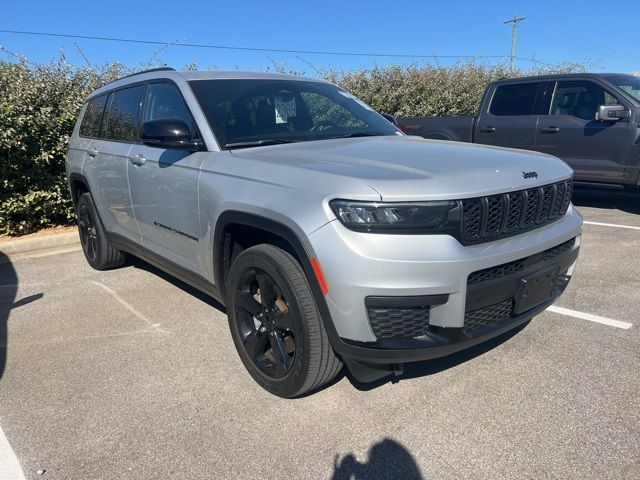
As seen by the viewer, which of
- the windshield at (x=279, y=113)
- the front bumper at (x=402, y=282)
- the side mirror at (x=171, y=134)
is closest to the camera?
the front bumper at (x=402, y=282)

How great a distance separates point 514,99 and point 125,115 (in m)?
6.25

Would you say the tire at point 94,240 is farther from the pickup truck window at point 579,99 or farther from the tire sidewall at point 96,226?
the pickup truck window at point 579,99

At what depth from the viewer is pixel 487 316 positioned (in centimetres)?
258

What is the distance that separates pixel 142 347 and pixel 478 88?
12.4 m

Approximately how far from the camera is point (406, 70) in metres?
13.4

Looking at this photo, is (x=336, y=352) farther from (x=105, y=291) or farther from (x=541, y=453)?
(x=105, y=291)

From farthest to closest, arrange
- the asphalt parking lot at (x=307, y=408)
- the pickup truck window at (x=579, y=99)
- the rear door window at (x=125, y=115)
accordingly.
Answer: the pickup truck window at (x=579, y=99) → the rear door window at (x=125, y=115) → the asphalt parking lot at (x=307, y=408)

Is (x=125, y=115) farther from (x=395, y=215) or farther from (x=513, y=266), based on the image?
(x=513, y=266)

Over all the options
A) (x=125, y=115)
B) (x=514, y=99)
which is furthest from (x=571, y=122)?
(x=125, y=115)

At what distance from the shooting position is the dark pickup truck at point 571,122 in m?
7.16

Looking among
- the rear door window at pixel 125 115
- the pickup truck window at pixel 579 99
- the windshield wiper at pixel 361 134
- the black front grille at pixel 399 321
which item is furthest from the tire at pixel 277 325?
the pickup truck window at pixel 579 99

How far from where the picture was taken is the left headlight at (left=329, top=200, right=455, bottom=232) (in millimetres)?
2332

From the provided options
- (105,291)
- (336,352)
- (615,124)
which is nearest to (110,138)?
(105,291)

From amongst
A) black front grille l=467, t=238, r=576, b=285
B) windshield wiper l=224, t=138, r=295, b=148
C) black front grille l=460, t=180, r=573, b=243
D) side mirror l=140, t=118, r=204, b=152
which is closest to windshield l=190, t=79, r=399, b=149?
windshield wiper l=224, t=138, r=295, b=148
